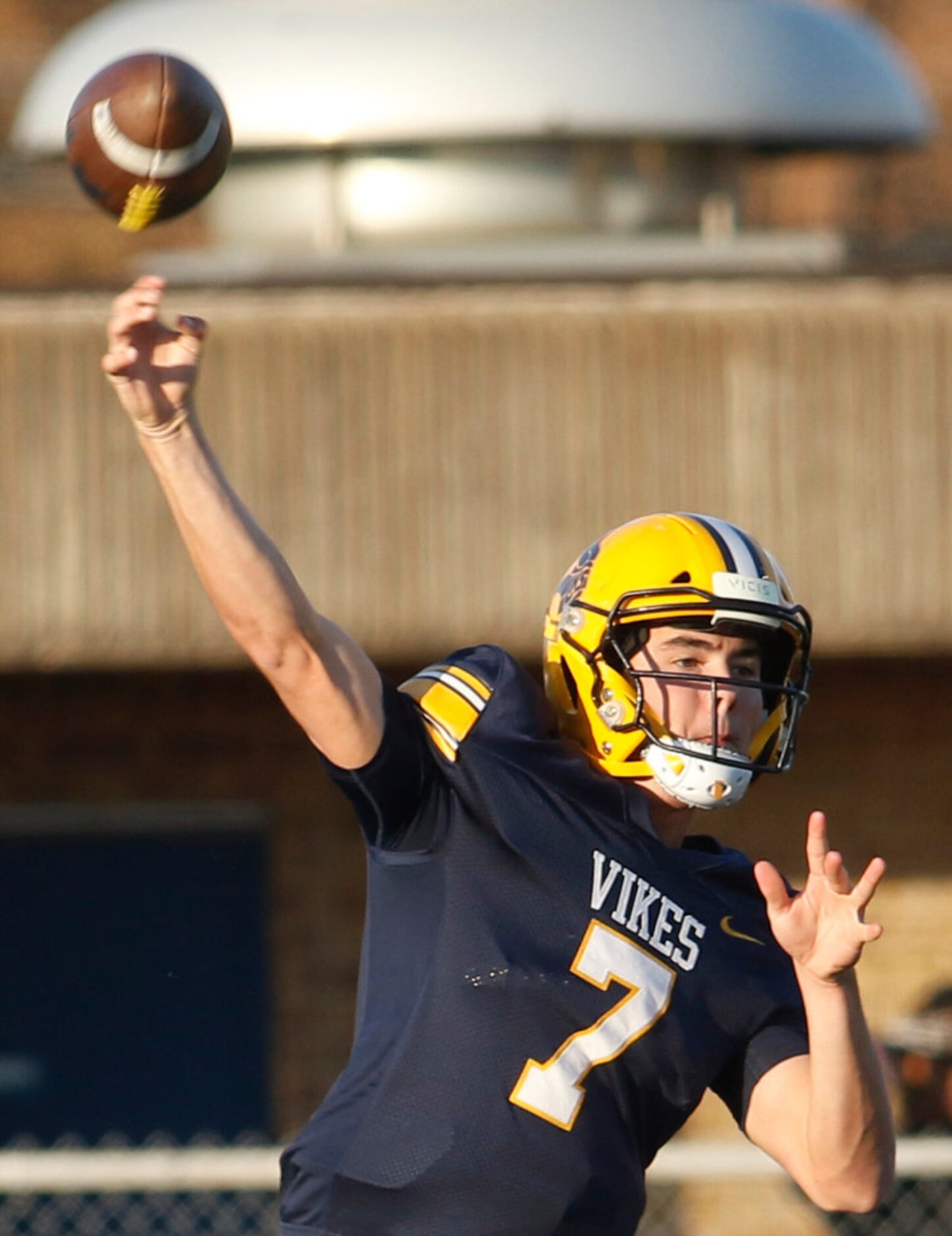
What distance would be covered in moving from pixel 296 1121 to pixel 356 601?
2.37 meters

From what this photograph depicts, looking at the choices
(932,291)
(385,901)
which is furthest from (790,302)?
(385,901)

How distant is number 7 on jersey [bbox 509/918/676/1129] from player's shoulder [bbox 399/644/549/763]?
33 cm

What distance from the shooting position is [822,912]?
306 cm

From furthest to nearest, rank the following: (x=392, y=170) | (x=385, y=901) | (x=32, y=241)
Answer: (x=32, y=241)
(x=392, y=170)
(x=385, y=901)

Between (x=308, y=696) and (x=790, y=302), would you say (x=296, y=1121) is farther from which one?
(x=308, y=696)

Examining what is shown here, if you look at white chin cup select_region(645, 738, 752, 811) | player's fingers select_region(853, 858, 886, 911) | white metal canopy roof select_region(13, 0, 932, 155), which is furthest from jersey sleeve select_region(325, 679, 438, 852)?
white metal canopy roof select_region(13, 0, 932, 155)

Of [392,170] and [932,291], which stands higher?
[392,170]

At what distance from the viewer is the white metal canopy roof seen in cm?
799

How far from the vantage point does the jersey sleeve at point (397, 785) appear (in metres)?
3.08

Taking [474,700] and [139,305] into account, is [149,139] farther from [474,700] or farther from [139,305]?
[474,700]

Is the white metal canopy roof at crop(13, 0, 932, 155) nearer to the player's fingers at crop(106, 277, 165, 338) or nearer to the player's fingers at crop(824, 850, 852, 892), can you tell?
the player's fingers at crop(106, 277, 165, 338)

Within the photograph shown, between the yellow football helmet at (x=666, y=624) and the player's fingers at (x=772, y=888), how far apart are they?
0.90 feet

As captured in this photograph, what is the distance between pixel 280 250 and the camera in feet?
27.1

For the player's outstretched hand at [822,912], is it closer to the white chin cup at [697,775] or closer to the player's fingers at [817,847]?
the player's fingers at [817,847]
